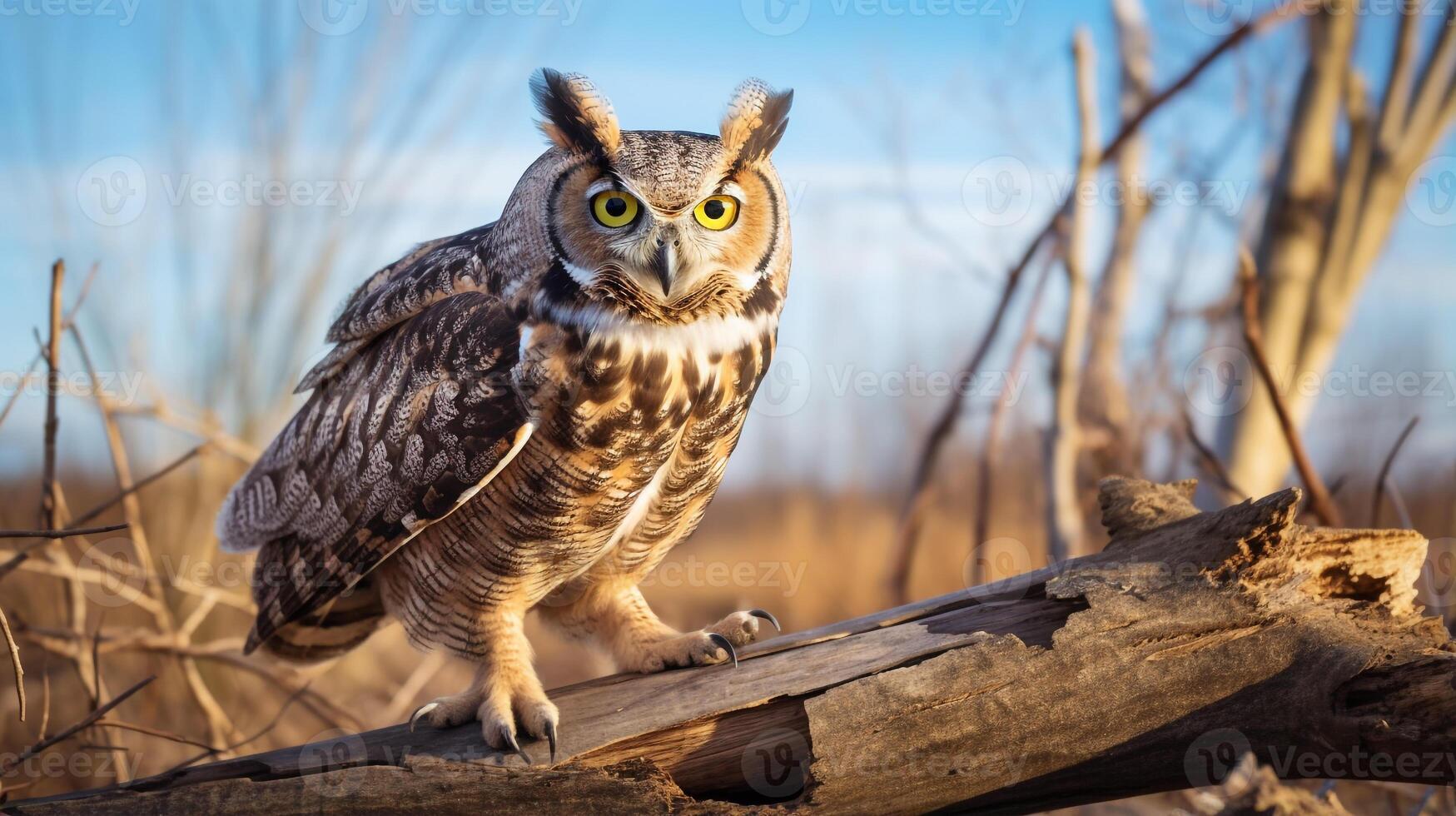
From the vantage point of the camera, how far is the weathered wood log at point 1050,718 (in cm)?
162

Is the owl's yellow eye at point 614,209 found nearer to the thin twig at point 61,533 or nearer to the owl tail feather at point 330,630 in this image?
the thin twig at point 61,533

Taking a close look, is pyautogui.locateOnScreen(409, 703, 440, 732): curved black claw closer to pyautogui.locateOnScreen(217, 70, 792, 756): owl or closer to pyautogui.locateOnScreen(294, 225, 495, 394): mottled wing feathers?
pyautogui.locateOnScreen(217, 70, 792, 756): owl

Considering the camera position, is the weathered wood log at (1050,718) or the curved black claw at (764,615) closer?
the weathered wood log at (1050,718)

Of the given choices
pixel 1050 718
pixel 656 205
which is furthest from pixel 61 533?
pixel 1050 718

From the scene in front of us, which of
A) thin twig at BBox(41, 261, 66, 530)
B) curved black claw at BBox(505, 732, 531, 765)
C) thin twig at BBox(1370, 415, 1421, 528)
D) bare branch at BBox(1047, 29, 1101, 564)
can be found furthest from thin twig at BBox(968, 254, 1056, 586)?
thin twig at BBox(41, 261, 66, 530)

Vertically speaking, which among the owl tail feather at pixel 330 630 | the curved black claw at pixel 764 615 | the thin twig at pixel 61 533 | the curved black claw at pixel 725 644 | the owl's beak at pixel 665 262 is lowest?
the curved black claw at pixel 725 644

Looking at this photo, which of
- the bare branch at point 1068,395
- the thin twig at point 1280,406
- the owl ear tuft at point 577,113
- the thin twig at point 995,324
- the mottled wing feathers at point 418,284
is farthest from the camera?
the bare branch at point 1068,395

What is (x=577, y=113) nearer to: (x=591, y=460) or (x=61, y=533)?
(x=591, y=460)

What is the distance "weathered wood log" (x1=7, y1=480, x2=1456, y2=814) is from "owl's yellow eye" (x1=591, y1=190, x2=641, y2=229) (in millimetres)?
929

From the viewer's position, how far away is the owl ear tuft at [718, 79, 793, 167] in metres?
1.79

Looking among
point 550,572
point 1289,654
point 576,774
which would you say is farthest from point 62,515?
point 1289,654

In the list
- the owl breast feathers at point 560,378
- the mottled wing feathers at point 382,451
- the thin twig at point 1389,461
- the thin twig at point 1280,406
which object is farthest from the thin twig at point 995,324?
the mottled wing feathers at point 382,451

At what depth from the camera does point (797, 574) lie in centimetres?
531

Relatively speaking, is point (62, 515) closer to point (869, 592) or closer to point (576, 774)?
point (576, 774)
